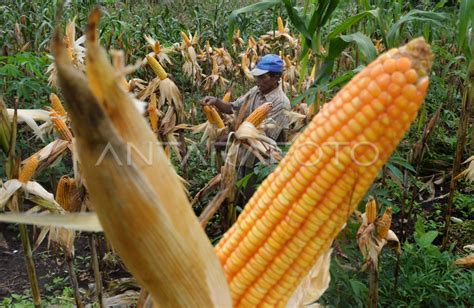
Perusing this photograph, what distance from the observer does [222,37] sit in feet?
30.0

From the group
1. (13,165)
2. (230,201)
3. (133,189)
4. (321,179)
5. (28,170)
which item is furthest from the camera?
(230,201)

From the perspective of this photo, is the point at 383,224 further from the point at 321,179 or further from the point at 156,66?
the point at 156,66

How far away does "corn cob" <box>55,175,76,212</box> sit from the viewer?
2176 mm

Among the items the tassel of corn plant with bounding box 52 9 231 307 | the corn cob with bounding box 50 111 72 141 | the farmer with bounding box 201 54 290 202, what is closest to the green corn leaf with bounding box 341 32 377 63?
the corn cob with bounding box 50 111 72 141

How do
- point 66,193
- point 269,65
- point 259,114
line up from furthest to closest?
point 269,65
point 259,114
point 66,193

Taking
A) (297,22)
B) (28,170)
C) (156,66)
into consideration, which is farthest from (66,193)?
(156,66)

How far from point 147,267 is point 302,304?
645 mm

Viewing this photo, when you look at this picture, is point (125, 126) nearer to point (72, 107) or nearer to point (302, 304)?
point (72, 107)

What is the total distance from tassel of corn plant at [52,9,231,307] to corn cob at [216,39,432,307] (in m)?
0.23

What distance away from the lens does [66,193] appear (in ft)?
7.20

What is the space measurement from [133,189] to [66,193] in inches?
57.6

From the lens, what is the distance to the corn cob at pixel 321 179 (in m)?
1.00

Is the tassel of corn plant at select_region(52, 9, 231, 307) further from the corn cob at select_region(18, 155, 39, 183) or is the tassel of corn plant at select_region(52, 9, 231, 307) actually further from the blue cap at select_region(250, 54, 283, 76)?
the blue cap at select_region(250, 54, 283, 76)

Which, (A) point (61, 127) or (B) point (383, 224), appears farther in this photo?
(A) point (61, 127)
